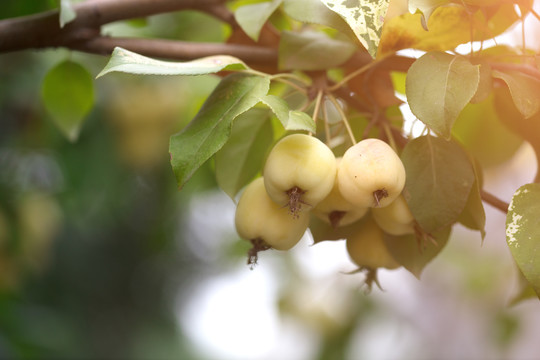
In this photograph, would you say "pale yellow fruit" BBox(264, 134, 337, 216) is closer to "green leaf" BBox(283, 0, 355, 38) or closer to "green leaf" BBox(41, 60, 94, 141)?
"green leaf" BBox(283, 0, 355, 38)

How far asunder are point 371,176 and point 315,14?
0.11 metres

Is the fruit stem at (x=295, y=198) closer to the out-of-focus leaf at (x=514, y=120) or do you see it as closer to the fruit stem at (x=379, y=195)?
the fruit stem at (x=379, y=195)

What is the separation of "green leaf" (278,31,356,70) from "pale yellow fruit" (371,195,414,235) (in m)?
0.11

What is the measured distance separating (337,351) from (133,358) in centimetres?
50

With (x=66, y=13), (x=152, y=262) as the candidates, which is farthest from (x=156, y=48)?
(x=152, y=262)

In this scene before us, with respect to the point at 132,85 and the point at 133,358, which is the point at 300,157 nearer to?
the point at 132,85

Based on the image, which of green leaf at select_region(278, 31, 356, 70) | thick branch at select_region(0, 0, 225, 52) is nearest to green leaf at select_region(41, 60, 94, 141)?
thick branch at select_region(0, 0, 225, 52)

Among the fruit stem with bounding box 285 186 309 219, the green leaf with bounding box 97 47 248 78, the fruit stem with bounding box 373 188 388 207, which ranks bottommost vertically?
the fruit stem with bounding box 373 188 388 207

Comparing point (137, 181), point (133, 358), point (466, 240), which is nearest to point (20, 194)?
point (137, 181)

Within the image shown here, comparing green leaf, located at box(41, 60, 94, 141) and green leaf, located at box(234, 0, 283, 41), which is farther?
green leaf, located at box(41, 60, 94, 141)

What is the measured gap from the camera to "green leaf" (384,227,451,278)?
39cm

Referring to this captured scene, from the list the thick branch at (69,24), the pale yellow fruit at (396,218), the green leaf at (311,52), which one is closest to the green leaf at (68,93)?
the thick branch at (69,24)

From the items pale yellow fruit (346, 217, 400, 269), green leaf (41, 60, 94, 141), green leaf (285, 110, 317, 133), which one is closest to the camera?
green leaf (285, 110, 317, 133)

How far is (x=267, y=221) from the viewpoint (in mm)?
353
